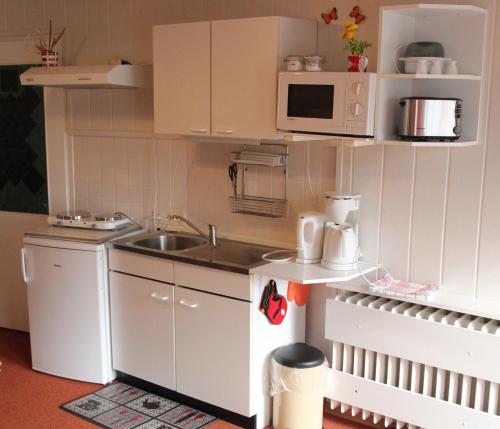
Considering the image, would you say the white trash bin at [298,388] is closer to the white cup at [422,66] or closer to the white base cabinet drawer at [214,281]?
the white base cabinet drawer at [214,281]

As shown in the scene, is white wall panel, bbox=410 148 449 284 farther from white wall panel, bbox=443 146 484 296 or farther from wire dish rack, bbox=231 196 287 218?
wire dish rack, bbox=231 196 287 218

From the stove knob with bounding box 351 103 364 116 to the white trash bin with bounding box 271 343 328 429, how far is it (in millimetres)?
1225

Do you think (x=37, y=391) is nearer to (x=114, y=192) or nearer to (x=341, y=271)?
(x=114, y=192)

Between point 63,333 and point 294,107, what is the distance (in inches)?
77.5

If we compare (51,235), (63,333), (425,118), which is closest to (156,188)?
(51,235)

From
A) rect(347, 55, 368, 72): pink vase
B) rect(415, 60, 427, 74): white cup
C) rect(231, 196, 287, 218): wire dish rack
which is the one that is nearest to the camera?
rect(415, 60, 427, 74): white cup

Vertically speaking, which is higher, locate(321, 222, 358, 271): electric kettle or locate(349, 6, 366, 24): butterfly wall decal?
locate(349, 6, 366, 24): butterfly wall decal

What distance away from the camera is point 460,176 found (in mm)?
2891

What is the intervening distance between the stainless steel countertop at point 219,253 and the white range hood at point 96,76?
92cm

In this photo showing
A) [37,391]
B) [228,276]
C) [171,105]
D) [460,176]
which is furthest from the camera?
[37,391]

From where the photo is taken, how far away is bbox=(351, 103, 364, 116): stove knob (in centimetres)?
274

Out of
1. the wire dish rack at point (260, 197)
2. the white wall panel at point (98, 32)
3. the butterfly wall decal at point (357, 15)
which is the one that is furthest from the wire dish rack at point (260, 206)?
the white wall panel at point (98, 32)

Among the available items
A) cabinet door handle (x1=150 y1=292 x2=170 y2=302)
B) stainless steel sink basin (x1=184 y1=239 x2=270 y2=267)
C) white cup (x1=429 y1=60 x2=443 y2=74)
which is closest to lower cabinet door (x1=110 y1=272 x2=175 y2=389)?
cabinet door handle (x1=150 y1=292 x2=170 y2=302)

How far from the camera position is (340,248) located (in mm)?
3047
